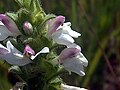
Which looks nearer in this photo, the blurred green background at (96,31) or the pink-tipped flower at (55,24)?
the pink-tipped flower at (55,24)

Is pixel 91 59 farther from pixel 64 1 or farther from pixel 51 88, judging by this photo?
pixel 51 88

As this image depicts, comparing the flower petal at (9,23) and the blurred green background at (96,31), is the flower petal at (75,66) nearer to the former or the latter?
the flower petal at (9,23)

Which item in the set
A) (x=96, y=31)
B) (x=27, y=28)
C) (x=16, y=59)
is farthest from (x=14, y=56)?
(x=96, y=31)

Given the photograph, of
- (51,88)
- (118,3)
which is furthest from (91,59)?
(51,88)

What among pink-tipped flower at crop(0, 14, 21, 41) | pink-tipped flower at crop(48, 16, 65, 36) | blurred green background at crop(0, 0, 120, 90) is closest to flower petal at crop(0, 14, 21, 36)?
pink-tipped flower at crop(0, 14, 21, 41)

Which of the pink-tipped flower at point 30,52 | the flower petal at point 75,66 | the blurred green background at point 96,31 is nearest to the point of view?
the pink-tipped flower at point 30,52

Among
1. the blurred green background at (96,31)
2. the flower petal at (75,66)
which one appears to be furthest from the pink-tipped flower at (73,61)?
the blurred green background at (96,31)

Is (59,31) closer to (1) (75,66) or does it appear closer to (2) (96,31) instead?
(1) (75,66)

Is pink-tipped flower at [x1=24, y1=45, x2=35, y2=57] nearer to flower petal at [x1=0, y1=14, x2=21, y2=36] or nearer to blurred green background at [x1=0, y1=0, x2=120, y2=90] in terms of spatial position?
A: flower petal at [x1=0, y1=14, x2=21, y2=36]
